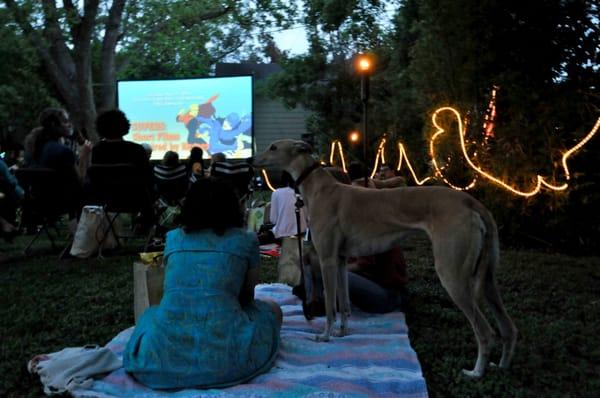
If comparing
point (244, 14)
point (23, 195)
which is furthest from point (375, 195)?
point (244, 14)

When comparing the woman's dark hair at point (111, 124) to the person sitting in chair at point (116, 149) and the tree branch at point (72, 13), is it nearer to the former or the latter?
the person sitting in chair at point (116, 149)

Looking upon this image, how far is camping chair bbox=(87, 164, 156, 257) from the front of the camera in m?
6.61

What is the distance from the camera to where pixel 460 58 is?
27.7 ft

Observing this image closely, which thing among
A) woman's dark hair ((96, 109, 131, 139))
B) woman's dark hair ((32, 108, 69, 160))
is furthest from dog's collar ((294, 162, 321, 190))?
woman's dark hair ((32, 108, 69, 160))

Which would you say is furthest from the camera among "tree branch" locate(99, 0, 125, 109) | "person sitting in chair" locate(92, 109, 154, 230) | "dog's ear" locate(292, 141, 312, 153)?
"tree branch" locate(99, 0, 125, 109)

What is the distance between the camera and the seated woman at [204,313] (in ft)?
9.52

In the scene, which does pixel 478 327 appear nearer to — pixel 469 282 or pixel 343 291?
pixel 469 282

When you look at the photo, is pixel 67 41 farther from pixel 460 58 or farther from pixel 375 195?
pixel 375 195

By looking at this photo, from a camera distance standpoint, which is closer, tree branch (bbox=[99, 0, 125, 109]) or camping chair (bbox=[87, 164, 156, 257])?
camping chair (bbox=[87, 164, 156, 257])

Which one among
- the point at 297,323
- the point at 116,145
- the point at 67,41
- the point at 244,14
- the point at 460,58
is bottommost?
the point at 297,323

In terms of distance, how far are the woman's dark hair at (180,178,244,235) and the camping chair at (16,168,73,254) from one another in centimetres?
439

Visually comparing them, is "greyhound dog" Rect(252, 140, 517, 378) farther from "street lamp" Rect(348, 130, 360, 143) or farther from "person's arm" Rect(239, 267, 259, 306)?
"street lamp" Rect(348, 130, 360, 143)

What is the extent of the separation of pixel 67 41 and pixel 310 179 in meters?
12.2

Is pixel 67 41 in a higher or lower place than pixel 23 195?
higher
